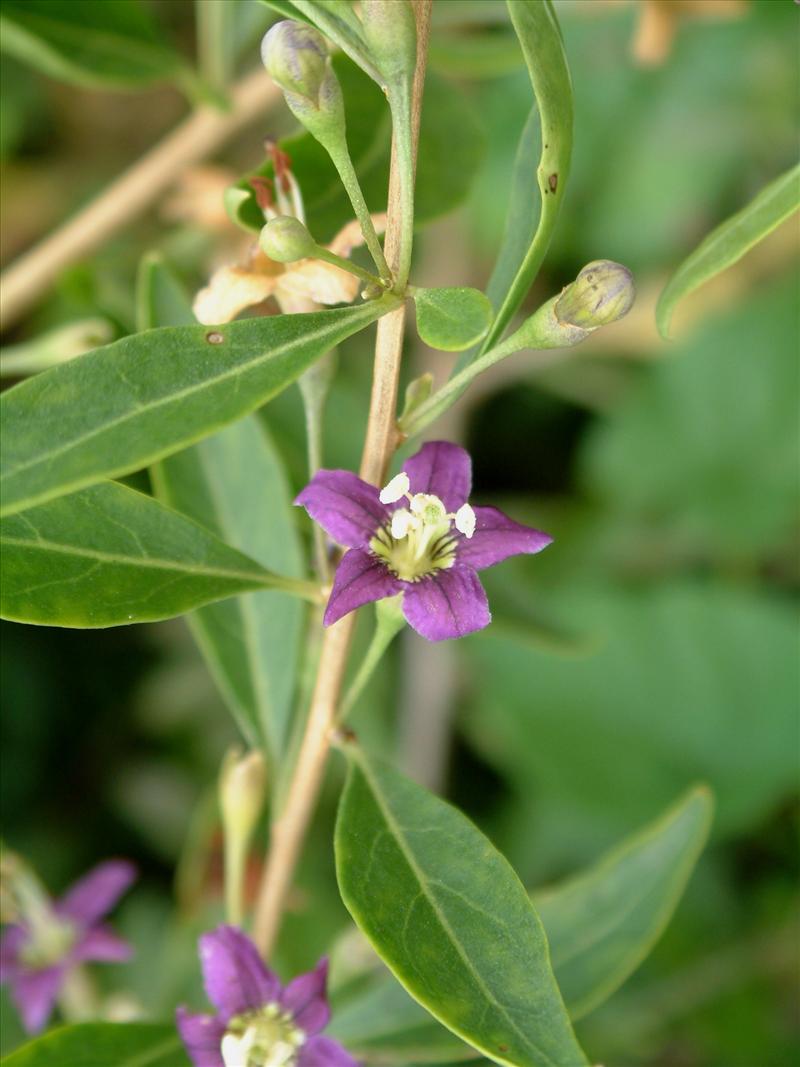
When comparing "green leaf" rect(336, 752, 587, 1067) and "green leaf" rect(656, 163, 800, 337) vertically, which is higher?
"green leaf" rect(656, 163, 800, 337)

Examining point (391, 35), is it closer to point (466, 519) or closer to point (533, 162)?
point (533, 162)

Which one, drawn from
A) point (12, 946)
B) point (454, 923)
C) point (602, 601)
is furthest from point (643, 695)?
point (454, 923)

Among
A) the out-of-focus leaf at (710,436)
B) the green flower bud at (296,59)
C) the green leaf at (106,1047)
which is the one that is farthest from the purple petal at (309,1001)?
the out-of-focus leaf at (710,436)

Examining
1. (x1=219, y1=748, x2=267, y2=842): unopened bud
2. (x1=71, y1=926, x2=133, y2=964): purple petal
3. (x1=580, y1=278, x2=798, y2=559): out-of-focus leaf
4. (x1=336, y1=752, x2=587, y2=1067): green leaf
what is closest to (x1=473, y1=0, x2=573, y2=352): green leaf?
(x1=336, y1=752, x2=587, y2=1067): green leaf

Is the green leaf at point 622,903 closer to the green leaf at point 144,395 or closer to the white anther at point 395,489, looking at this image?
the white anther at point 395,489

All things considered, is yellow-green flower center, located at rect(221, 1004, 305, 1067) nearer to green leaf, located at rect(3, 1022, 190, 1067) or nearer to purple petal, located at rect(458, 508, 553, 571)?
green leaf, located at rect(3, 1022, 190, 1067)

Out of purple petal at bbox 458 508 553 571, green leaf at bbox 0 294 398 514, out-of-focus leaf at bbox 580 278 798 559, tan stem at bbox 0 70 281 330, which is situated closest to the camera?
green leaf at bbox 0 294 398 514

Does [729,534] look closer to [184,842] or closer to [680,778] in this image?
[680,778]
